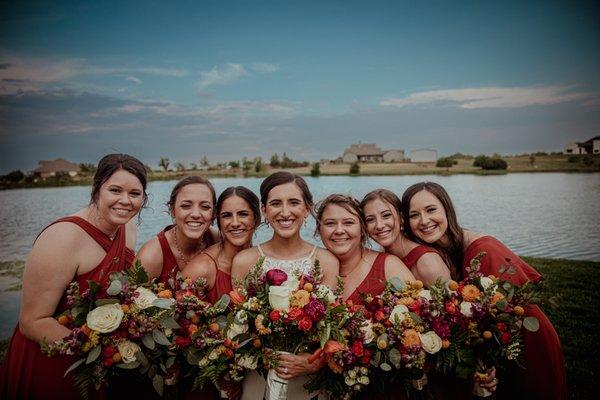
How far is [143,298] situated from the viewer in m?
3.59

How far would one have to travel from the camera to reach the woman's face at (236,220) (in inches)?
203

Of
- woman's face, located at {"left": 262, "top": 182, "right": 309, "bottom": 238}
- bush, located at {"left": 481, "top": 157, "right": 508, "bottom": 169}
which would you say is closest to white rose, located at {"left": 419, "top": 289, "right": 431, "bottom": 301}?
woman's face, located at {"left": 262, "top": 182, "right": 309, "bottom": 238}

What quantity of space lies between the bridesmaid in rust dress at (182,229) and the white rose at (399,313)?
2.81m

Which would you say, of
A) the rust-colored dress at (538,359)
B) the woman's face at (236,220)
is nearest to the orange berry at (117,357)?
the woman's face at (236,220)

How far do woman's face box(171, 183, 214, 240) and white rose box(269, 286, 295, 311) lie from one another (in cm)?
217

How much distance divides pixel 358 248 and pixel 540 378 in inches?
103

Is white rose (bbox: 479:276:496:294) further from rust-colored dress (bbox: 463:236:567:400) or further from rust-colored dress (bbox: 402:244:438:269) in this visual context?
rust-colored dress (bbox: 402:244:438:269)

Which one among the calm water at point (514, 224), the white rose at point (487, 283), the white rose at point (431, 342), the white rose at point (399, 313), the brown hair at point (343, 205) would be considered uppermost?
the brown hair at point (343, 205)

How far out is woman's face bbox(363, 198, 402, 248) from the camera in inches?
201

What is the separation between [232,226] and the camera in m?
5.15

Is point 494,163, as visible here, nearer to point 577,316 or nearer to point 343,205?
point 577,316

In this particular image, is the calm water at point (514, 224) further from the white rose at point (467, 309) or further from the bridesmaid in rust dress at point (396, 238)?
the white rose at point (467, 309)

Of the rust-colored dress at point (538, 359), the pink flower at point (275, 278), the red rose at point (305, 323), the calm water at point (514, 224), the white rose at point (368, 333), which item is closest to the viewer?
the red rose at point (305, 323)

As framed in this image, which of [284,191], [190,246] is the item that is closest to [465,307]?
[284,191]
